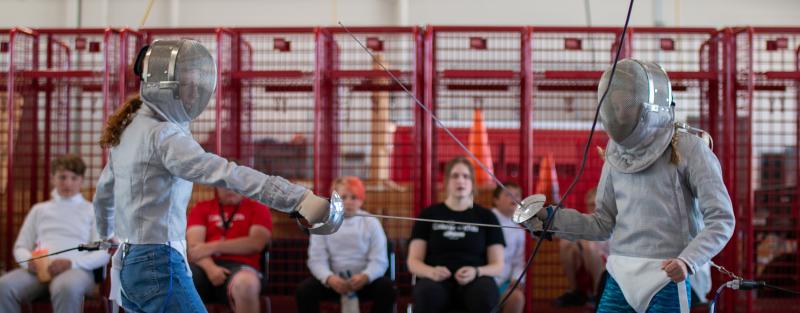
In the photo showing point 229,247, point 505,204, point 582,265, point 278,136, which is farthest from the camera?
point 278,136

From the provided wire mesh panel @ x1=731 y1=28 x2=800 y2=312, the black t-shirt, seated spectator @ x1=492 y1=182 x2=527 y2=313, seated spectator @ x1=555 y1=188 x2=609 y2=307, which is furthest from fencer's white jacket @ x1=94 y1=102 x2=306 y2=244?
wire mesh panel @ x1=731 y1=28 x2=800 y2=312

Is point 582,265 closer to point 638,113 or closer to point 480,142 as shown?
point 480,142

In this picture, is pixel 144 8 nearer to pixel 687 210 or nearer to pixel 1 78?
pixel 1 78

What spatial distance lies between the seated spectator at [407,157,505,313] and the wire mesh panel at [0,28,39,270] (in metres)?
2.39

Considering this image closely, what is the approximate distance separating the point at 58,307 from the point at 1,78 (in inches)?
64.2

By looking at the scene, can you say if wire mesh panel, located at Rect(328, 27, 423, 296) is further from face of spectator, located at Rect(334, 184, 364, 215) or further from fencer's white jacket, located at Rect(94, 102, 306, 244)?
fencer's white jacket, located at Rect(94, 102, 306, 244)

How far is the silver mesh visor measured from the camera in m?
2.78

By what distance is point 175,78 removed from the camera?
2.82m

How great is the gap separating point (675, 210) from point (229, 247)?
2580mm

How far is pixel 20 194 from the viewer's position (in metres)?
5.55

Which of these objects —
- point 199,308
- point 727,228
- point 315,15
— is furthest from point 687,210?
point 315,15

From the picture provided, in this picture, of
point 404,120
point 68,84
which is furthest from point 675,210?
point 68,84

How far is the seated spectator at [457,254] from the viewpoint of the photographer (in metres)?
4.32

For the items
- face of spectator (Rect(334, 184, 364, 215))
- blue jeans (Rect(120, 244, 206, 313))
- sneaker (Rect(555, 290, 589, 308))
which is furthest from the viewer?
sneaker (Rect(555, 290, 589, 308))
